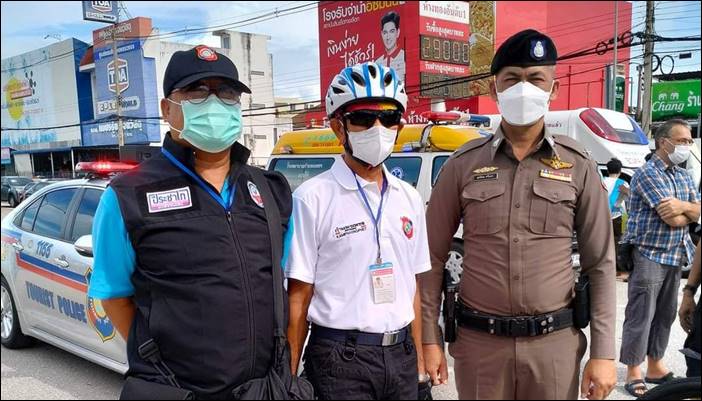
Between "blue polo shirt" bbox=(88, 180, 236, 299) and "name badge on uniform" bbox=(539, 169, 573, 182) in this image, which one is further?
"name badge on uniform" bbox=(539, 169, 573, 182)

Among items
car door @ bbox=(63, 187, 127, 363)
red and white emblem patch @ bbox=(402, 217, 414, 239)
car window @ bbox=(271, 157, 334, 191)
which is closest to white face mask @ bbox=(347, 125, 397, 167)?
red and white emblem patch @ bbox=(402, 217, 414, 239)

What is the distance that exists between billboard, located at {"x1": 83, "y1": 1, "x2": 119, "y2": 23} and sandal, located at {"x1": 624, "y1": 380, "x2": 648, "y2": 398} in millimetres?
3789

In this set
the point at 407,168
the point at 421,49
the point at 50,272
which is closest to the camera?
the point at 50,272

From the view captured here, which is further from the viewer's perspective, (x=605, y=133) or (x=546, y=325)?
(x=605, y=133)

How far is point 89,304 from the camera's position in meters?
3.44

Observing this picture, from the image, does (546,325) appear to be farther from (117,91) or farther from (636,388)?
(636,388)

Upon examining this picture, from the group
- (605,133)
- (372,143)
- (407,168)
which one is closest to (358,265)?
(372,143)

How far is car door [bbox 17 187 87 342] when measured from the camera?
11.9 ft

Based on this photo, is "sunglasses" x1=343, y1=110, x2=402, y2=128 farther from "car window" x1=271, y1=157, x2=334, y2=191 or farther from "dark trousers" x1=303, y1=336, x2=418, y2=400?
"car window" x1=271, y1=157, x2=334, y2=191

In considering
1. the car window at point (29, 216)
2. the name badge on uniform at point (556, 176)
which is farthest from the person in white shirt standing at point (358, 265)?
the car window at point (29, 216)

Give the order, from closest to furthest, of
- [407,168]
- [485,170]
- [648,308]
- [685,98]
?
[485,170]
[685,98]
[648,308]
[407,168]

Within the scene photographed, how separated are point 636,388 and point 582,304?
83.4 inches

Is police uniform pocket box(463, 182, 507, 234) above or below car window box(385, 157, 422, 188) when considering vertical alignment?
above

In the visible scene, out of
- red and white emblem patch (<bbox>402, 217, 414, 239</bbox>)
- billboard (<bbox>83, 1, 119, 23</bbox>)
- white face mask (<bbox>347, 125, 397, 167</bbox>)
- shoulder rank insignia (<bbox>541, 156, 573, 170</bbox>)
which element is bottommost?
red and white emblem patch (<bbox>402, 217, 414, 239</bbox>)
